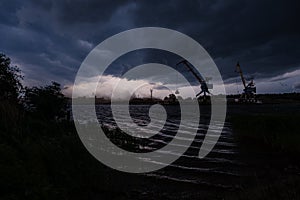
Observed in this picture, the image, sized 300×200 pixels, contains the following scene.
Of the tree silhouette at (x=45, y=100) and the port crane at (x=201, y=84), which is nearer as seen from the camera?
the tree silhouette at (x=45, y=100)

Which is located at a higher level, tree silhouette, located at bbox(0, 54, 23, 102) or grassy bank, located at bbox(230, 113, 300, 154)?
tree silhouette, located at bbox(0, 54, 23, 102)

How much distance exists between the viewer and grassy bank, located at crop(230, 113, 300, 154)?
58.4ft

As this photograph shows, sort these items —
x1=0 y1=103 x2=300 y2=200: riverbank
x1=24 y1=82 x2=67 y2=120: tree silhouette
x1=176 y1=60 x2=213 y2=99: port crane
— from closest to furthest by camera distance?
x1=0 y1=103 x2=300 y2=200: riverbank
x1=24 y1=82 x2=67 y2=120: tree silhouette
x1=176 y1=60 x2=213 y2=99: port crane

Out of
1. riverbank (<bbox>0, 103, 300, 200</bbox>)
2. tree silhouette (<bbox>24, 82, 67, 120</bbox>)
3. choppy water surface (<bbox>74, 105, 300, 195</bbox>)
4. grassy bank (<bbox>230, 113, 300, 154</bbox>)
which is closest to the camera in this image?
riverbank (<bbox>0, 103, 300, 200</bbox>)

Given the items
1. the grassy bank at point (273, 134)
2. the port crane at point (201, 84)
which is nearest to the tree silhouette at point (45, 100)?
the grassy bank at point (273, 134)

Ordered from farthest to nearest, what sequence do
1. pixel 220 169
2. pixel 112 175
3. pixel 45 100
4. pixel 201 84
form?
pixel 201 84 → pixel 45 100 → pixel 220 169 → pixel 112 175

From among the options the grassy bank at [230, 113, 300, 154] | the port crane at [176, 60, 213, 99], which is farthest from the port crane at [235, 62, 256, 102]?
the grassy bank at [230, 113, 300, 154]

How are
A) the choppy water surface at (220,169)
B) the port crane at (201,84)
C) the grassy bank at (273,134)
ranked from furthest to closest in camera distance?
the port crane at (201,84), the grassy bank at (273,134), the choppy water surface at (220,169)

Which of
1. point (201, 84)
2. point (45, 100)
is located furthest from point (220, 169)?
point (201, 84)

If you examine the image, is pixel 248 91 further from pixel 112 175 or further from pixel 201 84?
pixel 112 175

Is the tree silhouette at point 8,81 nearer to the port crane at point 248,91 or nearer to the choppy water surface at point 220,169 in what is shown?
the choppy water surface at point 220,169

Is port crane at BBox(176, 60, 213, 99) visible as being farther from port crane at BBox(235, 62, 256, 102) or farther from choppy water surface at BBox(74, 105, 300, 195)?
choppy water surface at BBox(74, 105, 300, 195)

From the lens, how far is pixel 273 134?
827 inches

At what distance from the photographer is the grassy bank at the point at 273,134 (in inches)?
701
